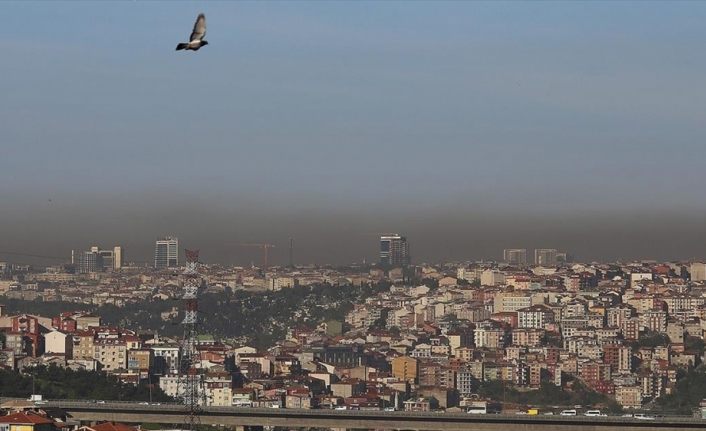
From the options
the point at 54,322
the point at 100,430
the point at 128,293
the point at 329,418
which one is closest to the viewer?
the point at 100,430

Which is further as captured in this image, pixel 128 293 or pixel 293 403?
pixel 128 293

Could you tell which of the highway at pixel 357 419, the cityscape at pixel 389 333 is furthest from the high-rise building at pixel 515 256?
the highway at pixel 357 419

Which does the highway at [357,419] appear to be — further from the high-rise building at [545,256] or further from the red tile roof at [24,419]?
the high-rise building at [545,256]

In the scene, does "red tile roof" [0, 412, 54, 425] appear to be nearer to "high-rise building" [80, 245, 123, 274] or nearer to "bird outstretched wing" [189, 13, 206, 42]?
"bird outstretched wing" [189, 13, 206, 42]

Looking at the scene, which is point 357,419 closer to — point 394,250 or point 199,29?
point 199,29

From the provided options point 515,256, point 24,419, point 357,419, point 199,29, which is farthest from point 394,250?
point 199,29

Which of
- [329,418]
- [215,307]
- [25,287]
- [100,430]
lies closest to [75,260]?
[25,287]

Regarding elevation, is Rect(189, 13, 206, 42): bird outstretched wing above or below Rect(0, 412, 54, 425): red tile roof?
above

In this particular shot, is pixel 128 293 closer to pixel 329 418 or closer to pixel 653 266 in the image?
pixel 653 266

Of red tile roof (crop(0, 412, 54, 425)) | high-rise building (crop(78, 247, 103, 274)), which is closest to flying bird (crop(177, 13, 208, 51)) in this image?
red tile roof (crop(0, 412, 54, 425))
